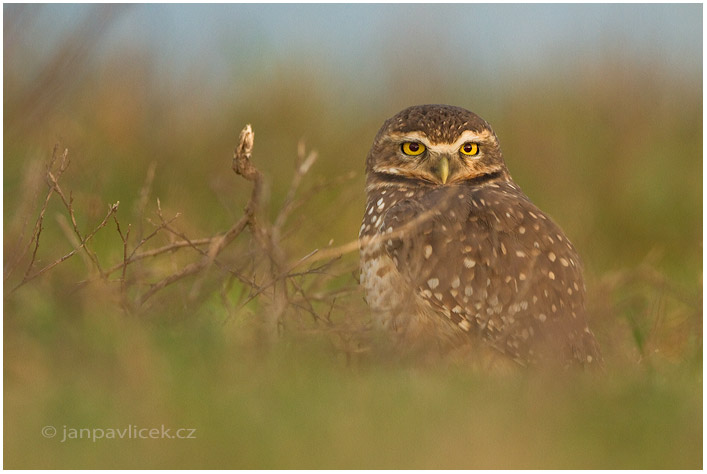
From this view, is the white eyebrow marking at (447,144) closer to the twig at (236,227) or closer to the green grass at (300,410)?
the twig at (236,227)

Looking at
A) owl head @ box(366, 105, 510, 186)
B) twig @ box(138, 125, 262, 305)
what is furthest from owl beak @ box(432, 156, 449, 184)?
twig @ box(138, 125, 262, 305)

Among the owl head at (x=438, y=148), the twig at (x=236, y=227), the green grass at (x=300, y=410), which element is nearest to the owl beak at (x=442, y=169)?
the owl head at (x=438, y=148)

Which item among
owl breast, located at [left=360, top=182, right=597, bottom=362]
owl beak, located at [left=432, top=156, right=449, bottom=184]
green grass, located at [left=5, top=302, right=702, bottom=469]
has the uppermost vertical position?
owl beak, located at [left=432, top=156, right=449, bottom=184]

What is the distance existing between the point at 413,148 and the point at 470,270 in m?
0.88

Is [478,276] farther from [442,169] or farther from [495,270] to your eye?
[442,169]

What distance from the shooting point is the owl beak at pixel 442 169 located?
4938 mm

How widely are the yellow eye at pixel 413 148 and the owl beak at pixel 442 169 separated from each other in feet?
0.41

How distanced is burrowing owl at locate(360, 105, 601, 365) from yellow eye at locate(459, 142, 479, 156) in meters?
0.06

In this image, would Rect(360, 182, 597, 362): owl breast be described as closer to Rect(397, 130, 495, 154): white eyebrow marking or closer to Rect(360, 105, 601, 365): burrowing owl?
Rect(360, 105, 601, 365): burrowing owl

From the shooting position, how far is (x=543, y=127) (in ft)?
28.0

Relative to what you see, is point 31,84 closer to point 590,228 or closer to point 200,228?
point 200,228

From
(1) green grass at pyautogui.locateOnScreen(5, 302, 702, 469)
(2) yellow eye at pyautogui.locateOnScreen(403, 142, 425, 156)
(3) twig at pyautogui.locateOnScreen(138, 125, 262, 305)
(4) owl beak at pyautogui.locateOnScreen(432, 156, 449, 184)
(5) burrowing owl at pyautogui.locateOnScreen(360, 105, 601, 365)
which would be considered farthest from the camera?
(2) yellow eye at pyautogui.locateOnScreen(403, 142, 425, 156)

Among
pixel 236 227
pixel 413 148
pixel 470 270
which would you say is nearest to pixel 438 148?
pixel 413 148

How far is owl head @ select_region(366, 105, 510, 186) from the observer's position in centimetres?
497
